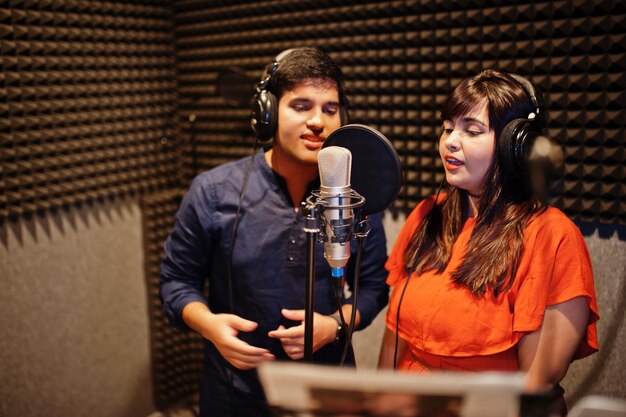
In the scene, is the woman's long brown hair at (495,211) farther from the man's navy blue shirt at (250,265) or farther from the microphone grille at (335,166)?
the microphone grille at (335,166)

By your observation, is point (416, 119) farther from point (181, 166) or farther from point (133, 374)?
point (133, 374)

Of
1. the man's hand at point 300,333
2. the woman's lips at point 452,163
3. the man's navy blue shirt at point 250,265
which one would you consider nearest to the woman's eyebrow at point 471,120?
the woman's lips at point 452,163

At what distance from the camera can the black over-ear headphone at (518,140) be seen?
4.03 ft

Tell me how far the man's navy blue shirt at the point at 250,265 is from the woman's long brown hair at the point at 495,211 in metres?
0.32

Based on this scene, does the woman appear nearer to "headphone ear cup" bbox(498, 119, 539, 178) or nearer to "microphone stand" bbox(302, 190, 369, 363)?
"headphone ear cup" bbox(498, 119, 539, 178)

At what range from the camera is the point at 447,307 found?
52.4 inches

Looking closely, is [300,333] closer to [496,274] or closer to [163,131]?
[496,274]

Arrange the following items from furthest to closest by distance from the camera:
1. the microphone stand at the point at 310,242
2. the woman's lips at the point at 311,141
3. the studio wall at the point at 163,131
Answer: the studio wall at the point at 163,131, the woman's lips at the point at 311,141, the microphone stand at the point at 310,242

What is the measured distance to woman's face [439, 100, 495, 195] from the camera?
1.30 metres

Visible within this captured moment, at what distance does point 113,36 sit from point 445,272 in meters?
2.24

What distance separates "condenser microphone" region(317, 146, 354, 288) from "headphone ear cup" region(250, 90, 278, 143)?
0.52 m

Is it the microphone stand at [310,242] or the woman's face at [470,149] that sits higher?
the woman's face at [470,149]

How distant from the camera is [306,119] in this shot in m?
1.46

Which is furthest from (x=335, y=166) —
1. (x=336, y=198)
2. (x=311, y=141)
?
(x=311, y=141)
